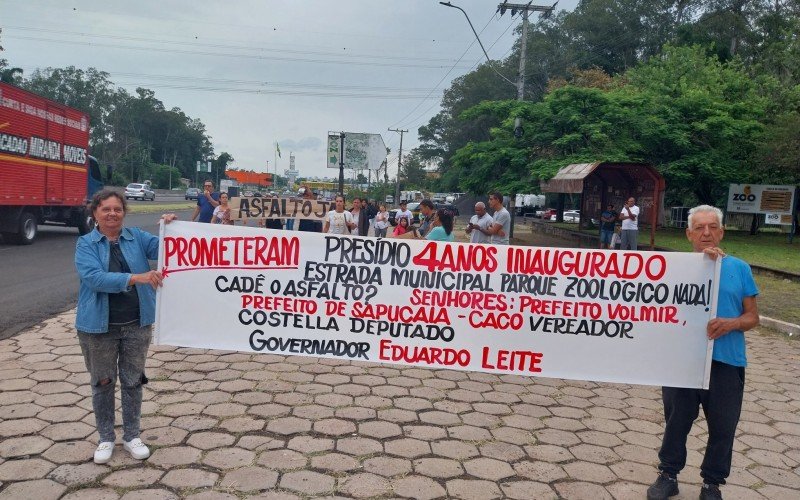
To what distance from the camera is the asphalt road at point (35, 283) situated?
25.1ft

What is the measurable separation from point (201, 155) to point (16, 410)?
420ft

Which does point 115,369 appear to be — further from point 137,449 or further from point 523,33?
point 523,33

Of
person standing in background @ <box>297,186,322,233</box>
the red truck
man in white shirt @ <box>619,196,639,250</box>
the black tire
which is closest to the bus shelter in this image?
man in white shirt @ <box>619,196,639,250</box>

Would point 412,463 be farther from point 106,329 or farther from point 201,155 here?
point 201,155

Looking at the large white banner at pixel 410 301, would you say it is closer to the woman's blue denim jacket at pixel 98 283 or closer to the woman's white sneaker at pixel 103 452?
the woman's blue denim jacket at pixel 98 283

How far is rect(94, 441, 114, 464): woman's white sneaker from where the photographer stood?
3.51m

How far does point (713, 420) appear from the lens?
10.8 ft

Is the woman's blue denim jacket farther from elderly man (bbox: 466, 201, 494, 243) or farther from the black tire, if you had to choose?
the black tire


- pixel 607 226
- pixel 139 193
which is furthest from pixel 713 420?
pixel 139 193

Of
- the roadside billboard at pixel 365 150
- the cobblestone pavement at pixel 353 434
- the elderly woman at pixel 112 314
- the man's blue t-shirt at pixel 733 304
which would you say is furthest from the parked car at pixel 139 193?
the man's blue t-shirt at pixel 733 304

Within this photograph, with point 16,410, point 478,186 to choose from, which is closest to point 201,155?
point 478,186

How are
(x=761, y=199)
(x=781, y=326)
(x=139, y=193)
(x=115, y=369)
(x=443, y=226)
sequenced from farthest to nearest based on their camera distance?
(x=139, y=193)
(x=761, y=199)
(x=781, y=326)
(x=443, y=226)
(x=115, y=369)

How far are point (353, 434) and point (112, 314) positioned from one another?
5.96 feet

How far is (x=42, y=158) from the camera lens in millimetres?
14742
